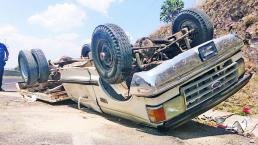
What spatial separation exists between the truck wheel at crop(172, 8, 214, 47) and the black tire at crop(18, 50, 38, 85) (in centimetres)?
359

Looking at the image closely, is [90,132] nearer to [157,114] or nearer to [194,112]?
[157,114]

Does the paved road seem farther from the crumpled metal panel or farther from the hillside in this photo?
the hillside

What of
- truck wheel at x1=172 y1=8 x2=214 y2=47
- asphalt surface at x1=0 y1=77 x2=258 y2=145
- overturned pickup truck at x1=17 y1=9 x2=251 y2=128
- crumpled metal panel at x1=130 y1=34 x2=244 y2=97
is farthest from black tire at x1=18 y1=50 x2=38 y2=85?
crumpled metal panel at x1=130 y1=34 x2=244 y2=97

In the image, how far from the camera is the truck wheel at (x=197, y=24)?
5656mm

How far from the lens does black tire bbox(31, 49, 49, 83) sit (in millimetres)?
8141

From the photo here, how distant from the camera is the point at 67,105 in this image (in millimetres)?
7723

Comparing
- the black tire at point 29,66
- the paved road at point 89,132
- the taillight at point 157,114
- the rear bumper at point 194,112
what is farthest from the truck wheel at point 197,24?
the black tire at point 29,66

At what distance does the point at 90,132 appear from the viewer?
4879 mm

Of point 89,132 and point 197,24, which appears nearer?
point 89,132

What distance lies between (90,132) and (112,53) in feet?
3.44

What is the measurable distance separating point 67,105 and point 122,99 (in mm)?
2757

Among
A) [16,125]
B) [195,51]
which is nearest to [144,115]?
[195,51]

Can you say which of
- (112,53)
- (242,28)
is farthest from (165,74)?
(242,28)

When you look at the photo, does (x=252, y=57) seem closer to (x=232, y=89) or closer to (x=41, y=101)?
(x=232, y=89)
